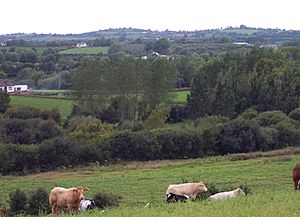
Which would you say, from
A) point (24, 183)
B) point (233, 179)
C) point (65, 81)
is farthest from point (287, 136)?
point (65, 81)

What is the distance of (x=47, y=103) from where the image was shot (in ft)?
278

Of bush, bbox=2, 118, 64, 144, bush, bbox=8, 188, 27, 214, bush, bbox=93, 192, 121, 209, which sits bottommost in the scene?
bush, bbox=2, 118, 64, 144

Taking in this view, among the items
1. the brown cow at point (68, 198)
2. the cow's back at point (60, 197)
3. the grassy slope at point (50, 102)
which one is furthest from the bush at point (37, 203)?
the grassy slope at point (50, 102)

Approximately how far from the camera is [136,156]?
56.2 m

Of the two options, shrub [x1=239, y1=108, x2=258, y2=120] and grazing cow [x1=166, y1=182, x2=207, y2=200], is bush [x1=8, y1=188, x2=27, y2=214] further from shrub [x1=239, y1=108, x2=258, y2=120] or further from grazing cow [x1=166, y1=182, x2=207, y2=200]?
shrub [x1=239, y1=108, x2=258, y2=120]

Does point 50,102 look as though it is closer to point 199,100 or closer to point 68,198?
point 199,100

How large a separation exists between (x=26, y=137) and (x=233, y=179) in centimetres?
3191

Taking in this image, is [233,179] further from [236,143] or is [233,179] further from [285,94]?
[285,94]

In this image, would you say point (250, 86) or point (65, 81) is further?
point (65, 81)

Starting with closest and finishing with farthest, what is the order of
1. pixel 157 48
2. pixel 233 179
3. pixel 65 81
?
pixel 233 179 → pixel 65 81 → pixel 157 48

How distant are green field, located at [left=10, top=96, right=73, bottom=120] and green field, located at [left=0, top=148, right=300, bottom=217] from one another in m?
28.4

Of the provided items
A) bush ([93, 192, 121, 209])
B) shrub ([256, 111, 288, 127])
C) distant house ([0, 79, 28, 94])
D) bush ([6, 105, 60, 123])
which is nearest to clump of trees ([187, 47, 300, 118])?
shrub ([256, 111, 288, 127])

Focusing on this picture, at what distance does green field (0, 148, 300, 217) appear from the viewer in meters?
16.6

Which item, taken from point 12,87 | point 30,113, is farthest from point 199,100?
point 12,87
